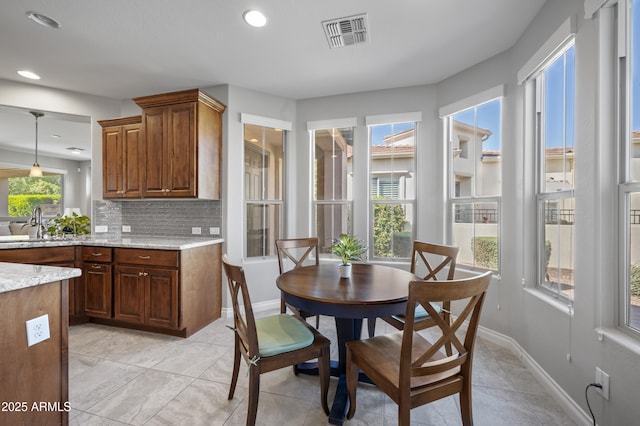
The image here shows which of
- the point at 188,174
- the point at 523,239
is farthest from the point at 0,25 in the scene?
the point at 523,239

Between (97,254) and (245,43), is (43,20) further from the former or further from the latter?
(97,254)

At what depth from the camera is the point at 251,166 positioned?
3.65 meters

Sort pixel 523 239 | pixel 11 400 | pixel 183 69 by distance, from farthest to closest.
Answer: pixel 183 69 → pixel 523 239 → pixel 11 400

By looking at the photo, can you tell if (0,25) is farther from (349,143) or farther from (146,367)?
(349,143)

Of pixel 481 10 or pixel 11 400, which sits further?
pixel 481 10

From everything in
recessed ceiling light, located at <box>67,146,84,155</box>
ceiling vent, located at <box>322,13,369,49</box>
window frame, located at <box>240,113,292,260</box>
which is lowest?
window frame, located at <box>240,113,292,260</box>

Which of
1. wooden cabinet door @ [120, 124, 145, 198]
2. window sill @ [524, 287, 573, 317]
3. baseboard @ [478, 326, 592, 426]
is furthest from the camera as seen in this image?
wooden cabinet door @ [120, 124, 145, 198]

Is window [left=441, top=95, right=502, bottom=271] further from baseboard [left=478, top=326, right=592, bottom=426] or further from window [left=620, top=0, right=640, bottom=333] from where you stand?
window [left=620, top=0, right=640, bottom=333]

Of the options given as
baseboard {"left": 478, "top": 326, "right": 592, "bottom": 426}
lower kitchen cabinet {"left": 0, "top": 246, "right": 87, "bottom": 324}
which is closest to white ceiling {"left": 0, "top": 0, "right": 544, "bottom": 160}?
lower kitchen cabinet {"left": 0, "top": 246, "right": 87, "bottom": 324}

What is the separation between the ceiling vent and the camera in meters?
2.27

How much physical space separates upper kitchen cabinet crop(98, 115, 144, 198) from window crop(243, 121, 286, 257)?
1.25 m

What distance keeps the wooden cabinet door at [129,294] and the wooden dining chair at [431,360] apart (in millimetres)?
2415

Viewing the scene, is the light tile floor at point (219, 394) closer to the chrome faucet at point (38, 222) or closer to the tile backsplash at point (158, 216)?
the tile backsplash at point (158, 216)

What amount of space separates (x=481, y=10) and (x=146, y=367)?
3.85 meters
